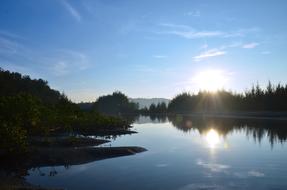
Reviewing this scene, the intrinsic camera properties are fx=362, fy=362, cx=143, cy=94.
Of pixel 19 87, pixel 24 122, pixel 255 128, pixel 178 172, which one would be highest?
pixel 19 87

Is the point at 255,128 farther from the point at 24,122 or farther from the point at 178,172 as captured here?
the point at 24,122

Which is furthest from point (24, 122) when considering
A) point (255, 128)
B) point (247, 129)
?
point (255, 128)

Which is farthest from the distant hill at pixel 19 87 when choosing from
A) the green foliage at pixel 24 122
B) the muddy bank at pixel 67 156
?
the muddy bank at pixel 67 156

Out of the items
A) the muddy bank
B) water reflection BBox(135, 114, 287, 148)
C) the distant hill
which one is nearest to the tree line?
water reflection BBox(135, 114, 287, 148)

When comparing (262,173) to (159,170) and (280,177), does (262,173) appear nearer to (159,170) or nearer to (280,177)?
(280,177)

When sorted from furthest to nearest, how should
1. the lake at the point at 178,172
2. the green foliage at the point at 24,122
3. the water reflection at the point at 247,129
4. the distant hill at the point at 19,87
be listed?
1. the distant hill at the point at 19,87
2. the water reflection at the point at 247,129
3. the green foliage at the point at 24,122
4. the lake at the point at 178,172

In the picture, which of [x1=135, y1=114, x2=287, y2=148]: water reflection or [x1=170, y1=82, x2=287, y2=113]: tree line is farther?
[x1=170, y1=82, x2=287, y2=113]: tree line

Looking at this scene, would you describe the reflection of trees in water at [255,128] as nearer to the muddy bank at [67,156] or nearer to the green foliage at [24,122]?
the muddy bank at [67,156]

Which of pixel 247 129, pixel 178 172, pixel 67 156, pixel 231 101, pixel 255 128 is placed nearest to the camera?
pixel 178 172

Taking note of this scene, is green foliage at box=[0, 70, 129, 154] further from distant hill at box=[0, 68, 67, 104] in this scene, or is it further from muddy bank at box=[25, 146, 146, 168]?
distant hill at box=[0, 68, 67, 104]

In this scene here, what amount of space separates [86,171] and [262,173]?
11.4 metres

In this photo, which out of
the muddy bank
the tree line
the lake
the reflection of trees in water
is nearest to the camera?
the lake

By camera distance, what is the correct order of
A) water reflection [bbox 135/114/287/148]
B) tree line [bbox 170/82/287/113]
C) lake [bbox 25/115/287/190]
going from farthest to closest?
tree line [bbox 170/82/287/113], water reflection [bbox 135/114/287/148], lake [bbox 25/115/287/190]

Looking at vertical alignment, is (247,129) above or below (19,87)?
below
